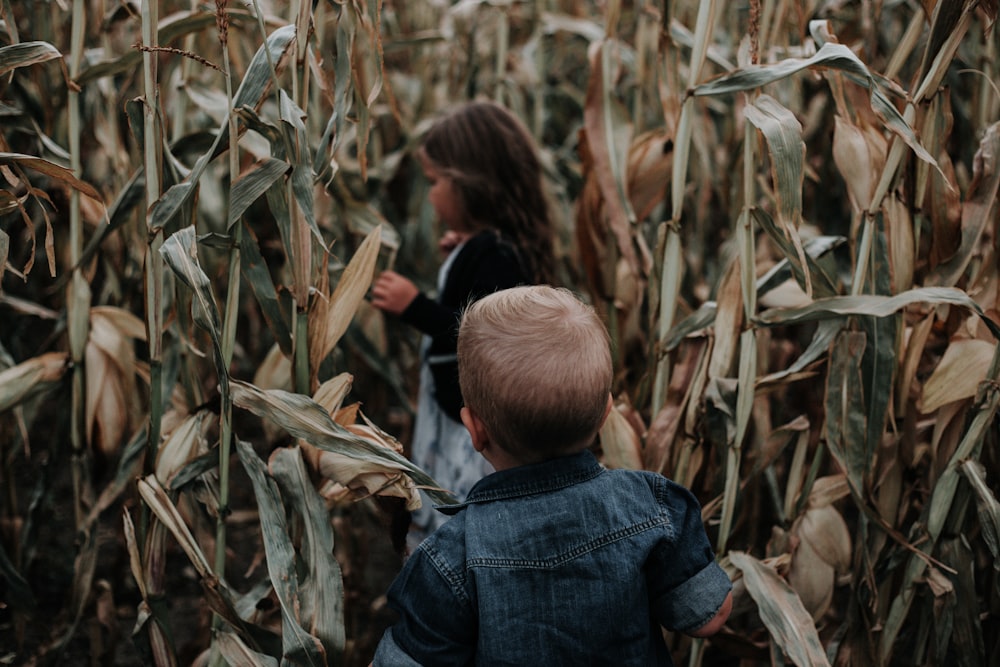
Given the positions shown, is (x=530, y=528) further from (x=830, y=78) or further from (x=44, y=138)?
(x=44, y=138)

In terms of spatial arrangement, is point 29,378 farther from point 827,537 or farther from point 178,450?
point 827,537

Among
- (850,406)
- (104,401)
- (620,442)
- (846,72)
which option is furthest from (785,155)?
(104,401)

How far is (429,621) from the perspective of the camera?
0.89 m

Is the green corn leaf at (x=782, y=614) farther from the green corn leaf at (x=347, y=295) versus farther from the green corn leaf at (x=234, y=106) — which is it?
the green corn leaf at (x=234, y=106)

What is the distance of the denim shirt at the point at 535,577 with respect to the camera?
2.89 ft

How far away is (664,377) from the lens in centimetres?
136

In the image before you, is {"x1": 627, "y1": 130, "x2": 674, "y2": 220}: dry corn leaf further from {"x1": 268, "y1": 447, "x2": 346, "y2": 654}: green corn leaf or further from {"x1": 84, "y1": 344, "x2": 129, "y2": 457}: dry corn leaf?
{"x1": 84, "y1": 344, "x2": 129, "y2": 457}: dry corn leaf

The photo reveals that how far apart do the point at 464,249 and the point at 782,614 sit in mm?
806

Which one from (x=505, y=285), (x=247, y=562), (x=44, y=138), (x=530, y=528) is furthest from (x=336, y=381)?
(x=247, y=562)

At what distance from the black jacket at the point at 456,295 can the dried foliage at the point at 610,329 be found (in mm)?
149

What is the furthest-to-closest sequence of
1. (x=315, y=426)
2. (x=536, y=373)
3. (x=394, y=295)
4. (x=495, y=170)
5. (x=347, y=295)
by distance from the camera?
(x=495, y=170)
(x=394, y=295)
(x=347, y=295)
(x=315, y=426)
(x=536, y=373)

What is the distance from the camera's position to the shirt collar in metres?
0.91

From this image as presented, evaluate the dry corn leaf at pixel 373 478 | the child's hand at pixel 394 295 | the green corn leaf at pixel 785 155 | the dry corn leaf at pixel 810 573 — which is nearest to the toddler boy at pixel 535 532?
the dry corn leaf at pixel 373 478

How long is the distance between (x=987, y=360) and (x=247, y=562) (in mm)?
1680
